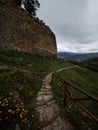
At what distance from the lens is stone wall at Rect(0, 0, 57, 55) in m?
20.1

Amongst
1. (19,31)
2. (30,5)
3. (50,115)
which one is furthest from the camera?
(30,5)

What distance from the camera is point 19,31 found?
22.8 meters

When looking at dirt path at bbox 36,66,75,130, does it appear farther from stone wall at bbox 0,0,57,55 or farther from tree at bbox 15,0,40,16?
tree at bbox 15,0,40,16

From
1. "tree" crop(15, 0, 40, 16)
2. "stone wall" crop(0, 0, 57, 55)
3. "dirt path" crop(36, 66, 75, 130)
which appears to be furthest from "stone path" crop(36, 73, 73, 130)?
"tree" crop(15, 0, 40, 16)

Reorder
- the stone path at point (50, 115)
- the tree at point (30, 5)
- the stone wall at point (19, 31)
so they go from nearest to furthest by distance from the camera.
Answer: the stone path at point (50, 115), the stone wall at point (19, 31), the tree at point (30, 5)

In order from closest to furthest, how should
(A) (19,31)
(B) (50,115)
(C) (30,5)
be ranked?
(B) (50,115), (A) (19,31), (C) (30,5)

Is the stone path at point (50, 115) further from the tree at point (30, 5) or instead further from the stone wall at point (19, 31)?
the tree at point (30, 5)

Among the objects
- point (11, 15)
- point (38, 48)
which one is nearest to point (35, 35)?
point (38, 48)

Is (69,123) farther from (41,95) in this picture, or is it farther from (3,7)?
(3,7)

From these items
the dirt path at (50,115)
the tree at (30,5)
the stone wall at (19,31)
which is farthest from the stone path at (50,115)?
the tree at (30,5)

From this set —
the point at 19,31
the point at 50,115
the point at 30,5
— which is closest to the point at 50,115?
the point at 50,115

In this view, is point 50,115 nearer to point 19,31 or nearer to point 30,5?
point 19,31

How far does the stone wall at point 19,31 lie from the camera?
20128 mm

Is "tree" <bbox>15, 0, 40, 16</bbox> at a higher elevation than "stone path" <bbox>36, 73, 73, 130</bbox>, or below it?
higher
